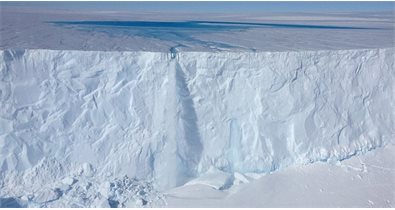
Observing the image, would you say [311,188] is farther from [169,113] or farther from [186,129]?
[169,113]

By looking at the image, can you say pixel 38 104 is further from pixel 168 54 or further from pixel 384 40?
pixel 384 40

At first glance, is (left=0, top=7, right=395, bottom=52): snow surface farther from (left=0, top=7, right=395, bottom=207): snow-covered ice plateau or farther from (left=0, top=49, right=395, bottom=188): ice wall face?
(left=0, top=49, right=395, bottom=188): ice wall face

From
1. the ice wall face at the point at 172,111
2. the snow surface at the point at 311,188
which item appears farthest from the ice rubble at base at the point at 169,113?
the snow surface at the point at 311,188

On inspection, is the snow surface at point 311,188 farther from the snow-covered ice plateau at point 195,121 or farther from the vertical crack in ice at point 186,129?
the vertical crack in ice at point 186,129

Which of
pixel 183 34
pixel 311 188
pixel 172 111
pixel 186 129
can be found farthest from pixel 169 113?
pixel 311 188

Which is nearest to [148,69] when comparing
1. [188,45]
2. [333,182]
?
[188,45]

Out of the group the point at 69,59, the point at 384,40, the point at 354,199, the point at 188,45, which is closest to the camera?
the point at 354,199
